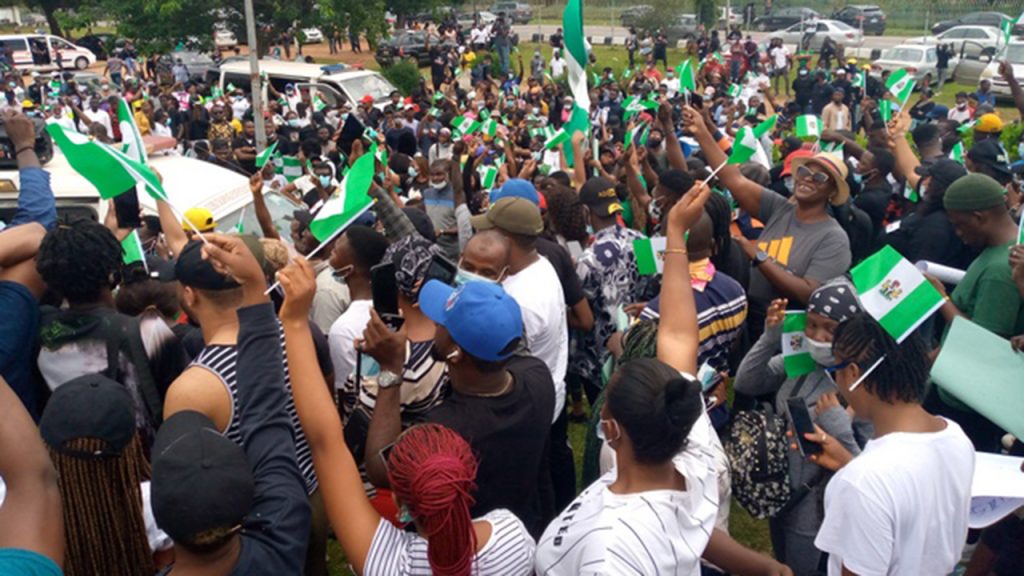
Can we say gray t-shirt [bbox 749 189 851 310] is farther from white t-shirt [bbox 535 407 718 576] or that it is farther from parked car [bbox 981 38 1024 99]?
parked car [bbox 981 38 1024 99]

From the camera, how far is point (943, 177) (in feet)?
18.2

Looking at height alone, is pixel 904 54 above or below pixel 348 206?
below

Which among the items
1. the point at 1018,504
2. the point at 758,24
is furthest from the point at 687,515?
the point at 758,24

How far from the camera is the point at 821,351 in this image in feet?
11.1

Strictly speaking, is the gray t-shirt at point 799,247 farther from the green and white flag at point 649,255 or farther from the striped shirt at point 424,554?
the striped shirt at point 424,554

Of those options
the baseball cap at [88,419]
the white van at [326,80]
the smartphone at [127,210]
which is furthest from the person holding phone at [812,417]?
the white van at [326,80]

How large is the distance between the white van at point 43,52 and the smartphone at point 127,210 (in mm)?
31941

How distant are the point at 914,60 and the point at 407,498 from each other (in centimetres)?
2765

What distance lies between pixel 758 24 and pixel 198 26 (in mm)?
25562

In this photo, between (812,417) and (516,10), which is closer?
(812,417)

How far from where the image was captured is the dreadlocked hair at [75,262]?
3328 mm

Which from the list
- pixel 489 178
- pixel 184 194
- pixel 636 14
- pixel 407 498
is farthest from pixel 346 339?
pixel 636 14

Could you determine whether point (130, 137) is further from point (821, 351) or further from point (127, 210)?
point (821, 351)

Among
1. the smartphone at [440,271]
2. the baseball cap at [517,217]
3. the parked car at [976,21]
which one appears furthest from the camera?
the parked car at [976,21]
